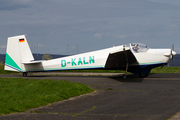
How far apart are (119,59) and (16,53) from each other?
8402 millimetres

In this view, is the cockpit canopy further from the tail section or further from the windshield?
the tail section

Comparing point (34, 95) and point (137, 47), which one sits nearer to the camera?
point (34, 95)

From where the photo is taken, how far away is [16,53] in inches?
699

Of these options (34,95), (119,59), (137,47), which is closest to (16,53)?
(119,59)

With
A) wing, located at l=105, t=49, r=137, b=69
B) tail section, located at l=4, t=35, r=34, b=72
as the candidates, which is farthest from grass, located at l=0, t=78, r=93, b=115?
tail section, located at l=4, t=35, r=34, b=72

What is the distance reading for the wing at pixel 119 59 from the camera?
14.0 metres

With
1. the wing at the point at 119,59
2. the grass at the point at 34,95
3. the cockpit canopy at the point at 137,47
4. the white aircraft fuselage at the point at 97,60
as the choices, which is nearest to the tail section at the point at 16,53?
the white aircraft fuselage at the point at 97,60

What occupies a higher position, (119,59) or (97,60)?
(119,59)

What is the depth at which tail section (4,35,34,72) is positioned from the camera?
17.7m

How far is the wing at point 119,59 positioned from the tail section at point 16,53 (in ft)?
22.3

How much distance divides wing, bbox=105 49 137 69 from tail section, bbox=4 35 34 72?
681 centimetres

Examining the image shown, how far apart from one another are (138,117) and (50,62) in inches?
510

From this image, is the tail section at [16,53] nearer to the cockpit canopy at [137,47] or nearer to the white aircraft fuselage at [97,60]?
the white aircraft fuselage at [97,60]

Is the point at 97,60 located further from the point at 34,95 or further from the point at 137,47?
the point at 34,95
